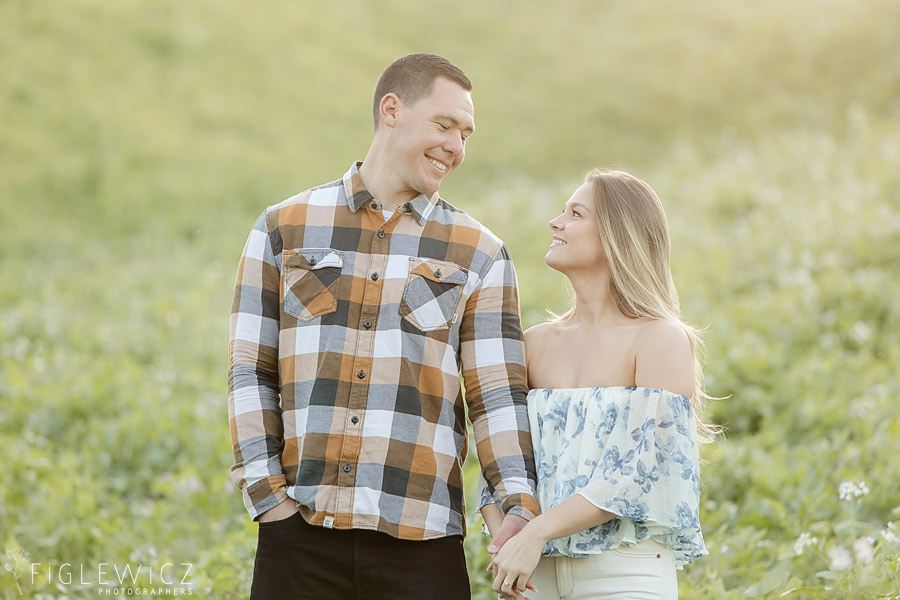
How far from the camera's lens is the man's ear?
3.29 metres

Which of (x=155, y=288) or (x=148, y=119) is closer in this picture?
(x=155, y=288)

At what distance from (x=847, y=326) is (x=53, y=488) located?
6.48 metres

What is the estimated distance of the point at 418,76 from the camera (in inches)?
128

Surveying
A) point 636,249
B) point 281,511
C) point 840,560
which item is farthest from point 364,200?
point 840,560

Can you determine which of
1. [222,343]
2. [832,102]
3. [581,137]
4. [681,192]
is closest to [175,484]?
[222,343]

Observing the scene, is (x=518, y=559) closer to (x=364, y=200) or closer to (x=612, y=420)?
(x=612, y=420)

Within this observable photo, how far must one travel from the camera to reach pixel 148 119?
16.0 m

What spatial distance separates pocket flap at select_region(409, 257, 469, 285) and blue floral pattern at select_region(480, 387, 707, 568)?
593 mm

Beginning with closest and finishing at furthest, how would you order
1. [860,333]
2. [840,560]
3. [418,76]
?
[418,76]
[840,560]
[860,333]

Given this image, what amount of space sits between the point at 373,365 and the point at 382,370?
4 centimetres

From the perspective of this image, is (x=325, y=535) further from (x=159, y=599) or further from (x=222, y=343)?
(x=222, y=343)

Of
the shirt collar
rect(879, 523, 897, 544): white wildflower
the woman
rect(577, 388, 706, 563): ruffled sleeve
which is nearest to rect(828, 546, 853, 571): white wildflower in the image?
rect(879, 523, 897, 544): white wildflower

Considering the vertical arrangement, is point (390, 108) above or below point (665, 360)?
above

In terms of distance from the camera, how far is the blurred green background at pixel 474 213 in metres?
5.34
